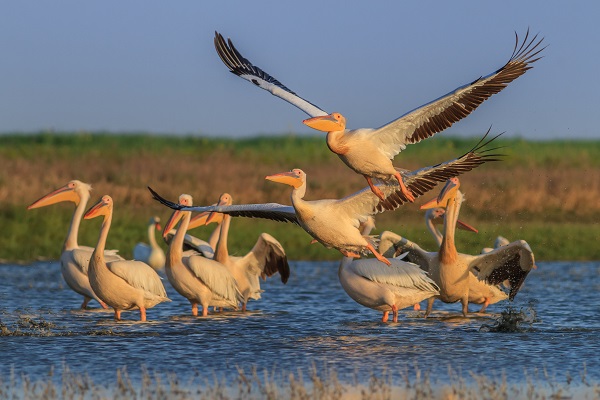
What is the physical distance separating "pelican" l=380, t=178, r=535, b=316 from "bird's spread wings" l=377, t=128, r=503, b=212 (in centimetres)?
136

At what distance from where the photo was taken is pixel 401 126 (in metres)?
8.74

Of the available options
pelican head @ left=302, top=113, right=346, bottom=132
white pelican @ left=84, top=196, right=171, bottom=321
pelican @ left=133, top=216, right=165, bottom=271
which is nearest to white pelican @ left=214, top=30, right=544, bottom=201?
pelican head @ left=302, top=113, right=346, bottom=132

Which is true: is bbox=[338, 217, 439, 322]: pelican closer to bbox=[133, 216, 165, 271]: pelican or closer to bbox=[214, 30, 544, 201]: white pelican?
bbox=[214, 30, 544, 201]: white pelican

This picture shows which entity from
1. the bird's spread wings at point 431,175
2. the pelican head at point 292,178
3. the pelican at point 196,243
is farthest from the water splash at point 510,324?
the pelican at point 196,243

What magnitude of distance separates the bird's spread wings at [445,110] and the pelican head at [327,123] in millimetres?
279

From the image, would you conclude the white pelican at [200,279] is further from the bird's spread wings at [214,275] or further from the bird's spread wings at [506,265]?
the bird's spread wings at [506,265]

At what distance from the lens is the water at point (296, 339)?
7.79 m

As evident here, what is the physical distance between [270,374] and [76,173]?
16.6 m

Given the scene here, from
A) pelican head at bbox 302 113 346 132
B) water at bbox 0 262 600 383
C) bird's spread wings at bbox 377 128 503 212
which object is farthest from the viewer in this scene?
bird's spread wings at bbox 377 128 503 212

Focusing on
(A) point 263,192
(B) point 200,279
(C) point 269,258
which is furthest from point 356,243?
(A) point 263,192

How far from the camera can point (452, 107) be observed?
8609mm

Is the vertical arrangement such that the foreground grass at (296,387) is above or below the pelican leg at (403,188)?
below

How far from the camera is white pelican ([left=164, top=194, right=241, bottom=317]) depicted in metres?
11.1

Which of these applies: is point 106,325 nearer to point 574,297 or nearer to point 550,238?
point 574,297
